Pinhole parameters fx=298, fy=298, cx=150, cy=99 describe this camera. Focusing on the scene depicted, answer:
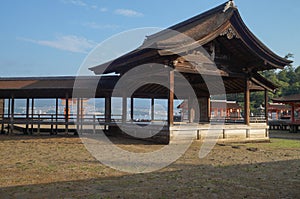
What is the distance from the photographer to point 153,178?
6.77 meters

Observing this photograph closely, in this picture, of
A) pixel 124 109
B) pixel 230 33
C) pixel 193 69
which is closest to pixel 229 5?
pixel 230 33

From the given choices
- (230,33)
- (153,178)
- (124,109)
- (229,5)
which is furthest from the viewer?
(124,109)

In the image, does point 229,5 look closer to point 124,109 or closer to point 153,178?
point 124,109

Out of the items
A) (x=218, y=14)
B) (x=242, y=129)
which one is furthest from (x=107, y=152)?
(x=218, y=14)

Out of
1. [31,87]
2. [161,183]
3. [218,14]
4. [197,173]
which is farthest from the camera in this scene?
[31,87]

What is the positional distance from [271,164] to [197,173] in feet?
9.53

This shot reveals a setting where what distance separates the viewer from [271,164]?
897 centimetres

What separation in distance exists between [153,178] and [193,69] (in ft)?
25.9

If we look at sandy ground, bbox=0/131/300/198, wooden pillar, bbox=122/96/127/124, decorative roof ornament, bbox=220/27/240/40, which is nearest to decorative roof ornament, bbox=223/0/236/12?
decorative roof ornament, bbox=220/27/240/40

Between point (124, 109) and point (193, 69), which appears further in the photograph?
point (124, 109)

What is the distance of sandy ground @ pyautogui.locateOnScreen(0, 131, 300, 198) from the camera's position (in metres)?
5.47

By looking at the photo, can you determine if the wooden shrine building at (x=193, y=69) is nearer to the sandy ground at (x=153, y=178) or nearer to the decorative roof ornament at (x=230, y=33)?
the decorative roof ornament at (x=230, y=33)

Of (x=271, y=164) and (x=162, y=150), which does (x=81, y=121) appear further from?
(x=271, y=164)

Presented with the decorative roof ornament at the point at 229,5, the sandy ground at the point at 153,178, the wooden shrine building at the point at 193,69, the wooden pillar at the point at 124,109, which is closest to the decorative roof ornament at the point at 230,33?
the wooden shrine building at the point at 193,69
